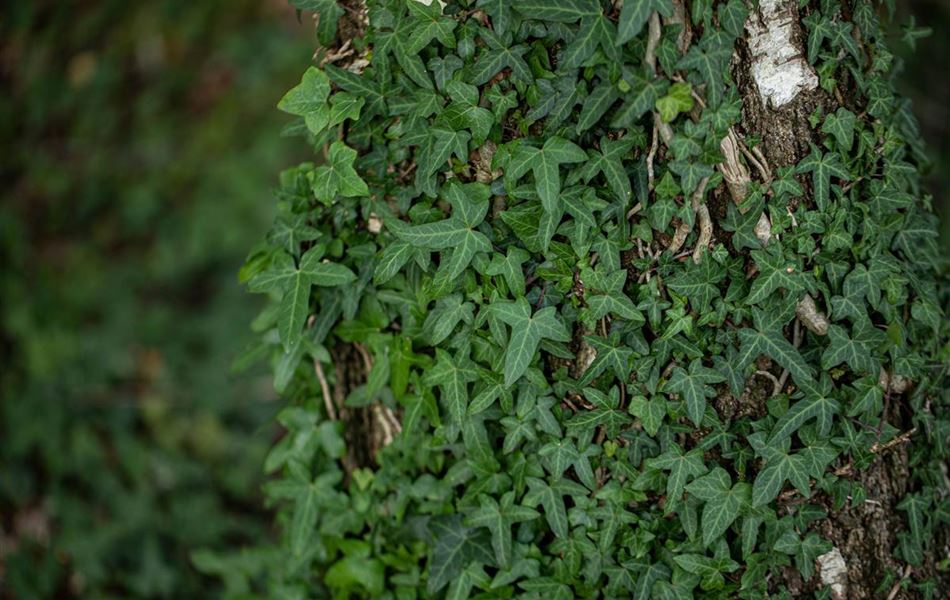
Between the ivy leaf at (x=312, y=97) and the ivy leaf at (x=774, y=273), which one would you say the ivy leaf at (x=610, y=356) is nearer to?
the ivy leaf at (x=774, y=273)

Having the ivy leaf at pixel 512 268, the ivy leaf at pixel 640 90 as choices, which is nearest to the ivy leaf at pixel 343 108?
the ivy leaf at pixel 512 268

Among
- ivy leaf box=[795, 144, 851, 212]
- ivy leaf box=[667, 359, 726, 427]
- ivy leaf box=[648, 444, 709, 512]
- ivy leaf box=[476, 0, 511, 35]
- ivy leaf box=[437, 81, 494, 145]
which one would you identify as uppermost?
ivy leaf box=[476, 0, 511, 35]

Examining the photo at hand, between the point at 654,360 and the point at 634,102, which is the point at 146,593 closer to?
the point at 654,360

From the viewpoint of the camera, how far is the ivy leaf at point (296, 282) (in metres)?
1.62

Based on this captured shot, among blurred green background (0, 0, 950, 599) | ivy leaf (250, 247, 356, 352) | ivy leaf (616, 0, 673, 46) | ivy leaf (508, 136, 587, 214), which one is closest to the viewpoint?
ivy leaf (616, 0, 673, 46)

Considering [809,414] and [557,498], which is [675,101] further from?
[557,498]

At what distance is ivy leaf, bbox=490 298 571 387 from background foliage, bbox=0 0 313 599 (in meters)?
2.24

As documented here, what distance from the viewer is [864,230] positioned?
1.49 m

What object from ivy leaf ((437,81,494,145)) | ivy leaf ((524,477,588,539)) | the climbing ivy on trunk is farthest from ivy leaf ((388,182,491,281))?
ivy leaf ((524,477,588,539))

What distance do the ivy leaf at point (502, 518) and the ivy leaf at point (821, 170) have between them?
84 cm

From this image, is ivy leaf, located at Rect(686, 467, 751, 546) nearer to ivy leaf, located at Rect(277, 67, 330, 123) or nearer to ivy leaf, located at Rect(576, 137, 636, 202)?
ivy leaf, located at Rect(576, 137, 636, 202)

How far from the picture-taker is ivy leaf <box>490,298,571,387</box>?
149cm

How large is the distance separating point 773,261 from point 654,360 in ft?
0.94

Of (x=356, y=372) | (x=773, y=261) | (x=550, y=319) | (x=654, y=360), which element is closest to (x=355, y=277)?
(x=356, y=372)
